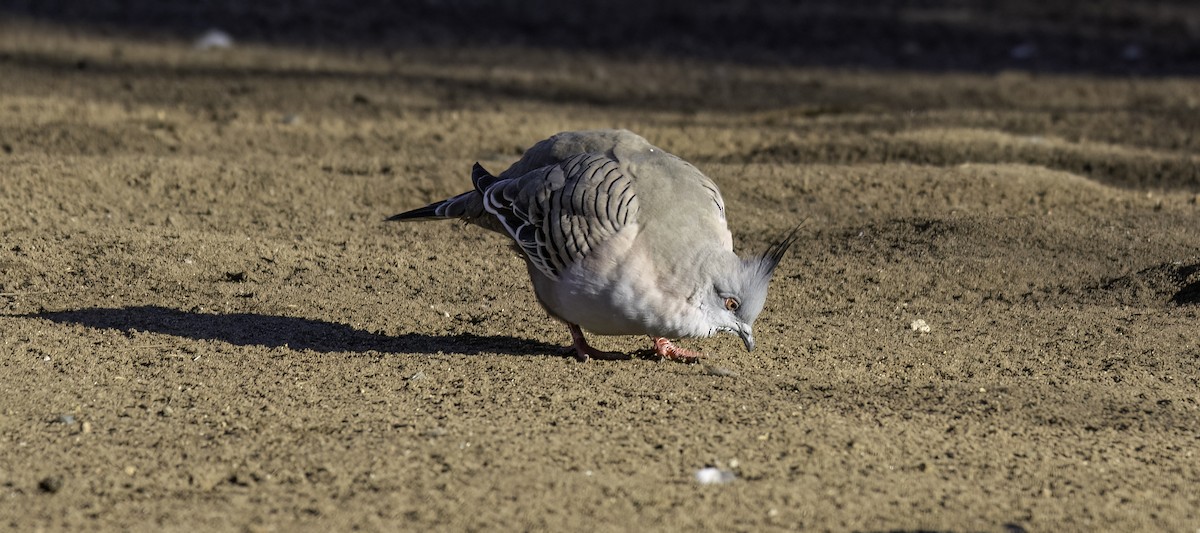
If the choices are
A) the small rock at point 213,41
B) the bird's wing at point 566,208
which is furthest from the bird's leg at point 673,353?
the small rock at point 213,41

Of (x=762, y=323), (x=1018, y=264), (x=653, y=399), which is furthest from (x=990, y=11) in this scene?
A: (x=653, y=399)

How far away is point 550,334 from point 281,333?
46.5 inches

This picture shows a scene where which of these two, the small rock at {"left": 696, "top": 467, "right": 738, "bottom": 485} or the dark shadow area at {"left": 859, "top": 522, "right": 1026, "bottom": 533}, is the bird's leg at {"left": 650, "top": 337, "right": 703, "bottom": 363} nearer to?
A: the small rock at {"left": 696, "top": 467, "right": 738, "bottom": 485}

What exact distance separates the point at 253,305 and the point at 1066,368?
3608 millimetres

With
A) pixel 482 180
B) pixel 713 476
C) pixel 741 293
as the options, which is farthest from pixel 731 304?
pixel 482 180

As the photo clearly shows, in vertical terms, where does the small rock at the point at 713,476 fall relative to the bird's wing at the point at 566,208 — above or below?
below

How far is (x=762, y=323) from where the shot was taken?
6211 mm

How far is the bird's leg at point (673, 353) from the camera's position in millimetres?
5656

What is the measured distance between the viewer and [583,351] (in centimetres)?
564

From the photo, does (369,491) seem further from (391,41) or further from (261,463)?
(391,41)

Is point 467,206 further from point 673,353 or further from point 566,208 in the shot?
point 673,353

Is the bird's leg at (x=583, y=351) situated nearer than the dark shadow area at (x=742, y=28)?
Yes

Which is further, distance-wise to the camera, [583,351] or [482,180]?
[482,180]

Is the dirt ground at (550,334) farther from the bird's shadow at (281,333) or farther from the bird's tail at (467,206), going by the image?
the bird's tail at (467,206)
